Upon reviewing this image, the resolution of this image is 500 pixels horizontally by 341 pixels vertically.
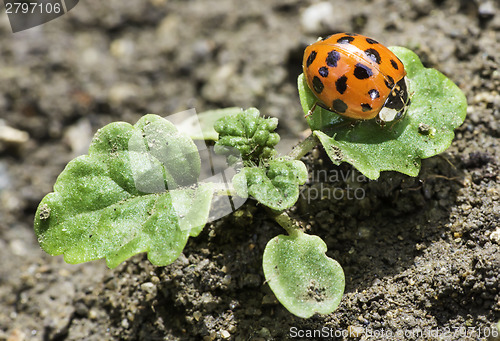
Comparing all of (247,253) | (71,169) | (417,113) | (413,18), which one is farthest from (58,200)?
(413,18)

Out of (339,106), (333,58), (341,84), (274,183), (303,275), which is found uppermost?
(333,58)

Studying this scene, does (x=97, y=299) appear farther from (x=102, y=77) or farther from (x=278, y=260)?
(x=102, y=77)

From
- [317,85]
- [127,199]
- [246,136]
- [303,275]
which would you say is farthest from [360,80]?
[127,199]

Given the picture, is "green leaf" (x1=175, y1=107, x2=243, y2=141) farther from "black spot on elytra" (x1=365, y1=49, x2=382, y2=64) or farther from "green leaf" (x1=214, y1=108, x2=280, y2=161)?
"black spot on elytra" (x1=365, y1=49, x2=382, y2=64)

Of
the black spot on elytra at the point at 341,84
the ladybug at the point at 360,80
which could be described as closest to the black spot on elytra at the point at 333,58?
the ladybug at the point at 360,80

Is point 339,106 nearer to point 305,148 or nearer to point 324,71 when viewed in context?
point 324,71

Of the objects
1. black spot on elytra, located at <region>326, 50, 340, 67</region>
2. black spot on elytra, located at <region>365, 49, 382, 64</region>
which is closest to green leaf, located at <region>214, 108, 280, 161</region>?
black spot on elytra, located at <region>326, 50, 340, 67</region>

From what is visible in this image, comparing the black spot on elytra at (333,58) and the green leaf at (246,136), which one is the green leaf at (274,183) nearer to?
the green leaf at (246,136)
